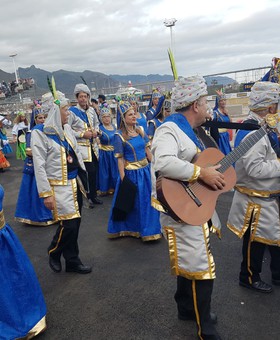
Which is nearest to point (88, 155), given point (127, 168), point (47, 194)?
point (127, 168)

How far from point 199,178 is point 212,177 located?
3.2 inches

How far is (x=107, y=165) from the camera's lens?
661 cm

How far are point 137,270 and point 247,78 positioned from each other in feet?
25.4

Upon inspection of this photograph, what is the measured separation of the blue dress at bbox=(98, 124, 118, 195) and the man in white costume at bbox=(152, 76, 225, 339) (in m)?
4.40

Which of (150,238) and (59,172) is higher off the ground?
(59,172)

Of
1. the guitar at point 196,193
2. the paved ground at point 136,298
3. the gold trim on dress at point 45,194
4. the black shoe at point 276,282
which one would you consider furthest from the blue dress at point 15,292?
the black shoe at point 276,282

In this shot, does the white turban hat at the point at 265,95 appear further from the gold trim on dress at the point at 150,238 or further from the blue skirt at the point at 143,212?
the gold trim on dress at the point at 150,238

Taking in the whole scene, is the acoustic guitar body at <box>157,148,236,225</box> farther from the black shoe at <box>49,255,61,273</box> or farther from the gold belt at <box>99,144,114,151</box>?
the gold belt at <box>99,144,114,151</box>

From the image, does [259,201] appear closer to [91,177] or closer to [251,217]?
[251,217]

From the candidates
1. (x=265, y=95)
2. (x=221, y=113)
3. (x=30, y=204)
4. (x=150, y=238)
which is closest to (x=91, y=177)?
(x=30, y=204)

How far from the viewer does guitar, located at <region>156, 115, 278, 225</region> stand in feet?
6.37

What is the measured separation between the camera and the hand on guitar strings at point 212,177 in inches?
78.5

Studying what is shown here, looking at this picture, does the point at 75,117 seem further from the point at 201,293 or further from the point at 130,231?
the point at 201,293

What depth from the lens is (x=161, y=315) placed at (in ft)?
8.93
